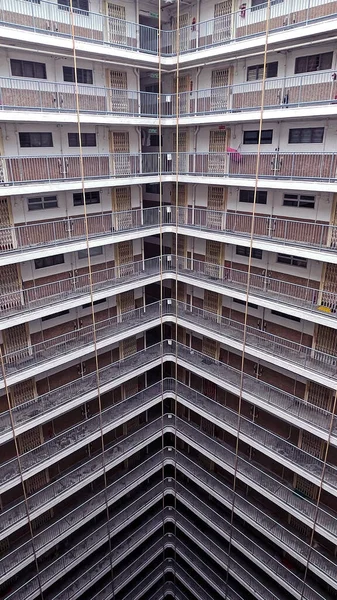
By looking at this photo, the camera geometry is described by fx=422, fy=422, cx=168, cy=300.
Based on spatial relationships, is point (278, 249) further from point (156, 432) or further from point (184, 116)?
point (156, 432)

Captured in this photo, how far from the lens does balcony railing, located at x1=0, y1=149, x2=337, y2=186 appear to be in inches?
457

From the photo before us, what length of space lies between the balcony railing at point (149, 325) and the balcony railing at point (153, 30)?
352 inches

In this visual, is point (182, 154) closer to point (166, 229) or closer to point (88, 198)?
point (166, 229)

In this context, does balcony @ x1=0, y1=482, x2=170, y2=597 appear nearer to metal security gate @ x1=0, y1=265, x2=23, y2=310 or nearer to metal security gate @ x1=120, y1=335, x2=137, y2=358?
metal security gate @ x1=120, y1=335, x2=137, y2=358

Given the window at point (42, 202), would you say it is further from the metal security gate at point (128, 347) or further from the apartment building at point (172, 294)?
the metal security gate at point (128, 347)

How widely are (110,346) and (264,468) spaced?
733 centimetres

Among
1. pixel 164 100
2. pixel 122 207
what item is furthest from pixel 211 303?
pixel 164 100

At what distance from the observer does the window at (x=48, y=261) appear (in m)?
13.7

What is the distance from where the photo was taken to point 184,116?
49.6ft

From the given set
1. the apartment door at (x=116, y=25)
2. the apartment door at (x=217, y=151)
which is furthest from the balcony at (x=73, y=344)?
the apartment door at (x=116, y=25)

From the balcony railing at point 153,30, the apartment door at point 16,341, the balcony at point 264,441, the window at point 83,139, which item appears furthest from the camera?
the window at point 83,139

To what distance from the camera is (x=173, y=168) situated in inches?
636

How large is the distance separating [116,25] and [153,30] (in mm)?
1451

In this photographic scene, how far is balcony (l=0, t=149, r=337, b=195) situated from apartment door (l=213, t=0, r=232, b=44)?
3656 mm
